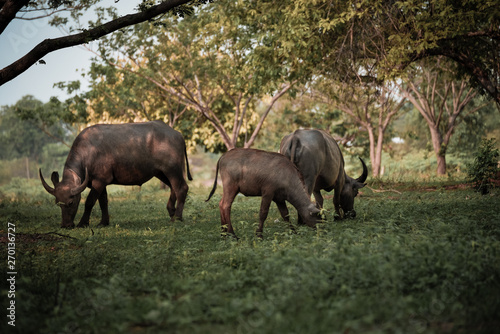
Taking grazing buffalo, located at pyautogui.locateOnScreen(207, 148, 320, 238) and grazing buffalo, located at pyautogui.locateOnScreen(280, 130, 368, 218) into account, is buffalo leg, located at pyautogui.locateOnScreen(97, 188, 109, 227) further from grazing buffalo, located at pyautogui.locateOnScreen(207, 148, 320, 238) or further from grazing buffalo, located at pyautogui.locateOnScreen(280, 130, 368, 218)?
grazing buffalo, located at pyautogui.locateOnScreen(280, 130, 368, 218)

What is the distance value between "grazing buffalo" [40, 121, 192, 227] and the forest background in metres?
2.65

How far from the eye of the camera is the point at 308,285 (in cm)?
497

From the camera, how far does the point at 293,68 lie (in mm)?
17359

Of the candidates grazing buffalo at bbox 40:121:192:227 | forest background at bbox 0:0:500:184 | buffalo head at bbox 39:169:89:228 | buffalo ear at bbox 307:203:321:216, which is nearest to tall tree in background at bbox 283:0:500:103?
forest background at bbox 0:0:500:184

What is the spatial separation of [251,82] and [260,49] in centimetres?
140

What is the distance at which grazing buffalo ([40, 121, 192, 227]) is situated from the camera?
11578mm

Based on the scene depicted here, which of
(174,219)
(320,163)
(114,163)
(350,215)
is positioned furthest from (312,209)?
(114,163)

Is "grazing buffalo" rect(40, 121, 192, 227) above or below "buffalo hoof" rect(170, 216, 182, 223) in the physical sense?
above

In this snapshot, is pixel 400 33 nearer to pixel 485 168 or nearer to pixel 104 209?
pixel 485 168

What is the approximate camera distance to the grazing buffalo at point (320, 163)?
34.5 ft

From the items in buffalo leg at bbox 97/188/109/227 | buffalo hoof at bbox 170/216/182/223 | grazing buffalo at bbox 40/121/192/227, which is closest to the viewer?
grazing buffalo at bbox 40/121/192/227

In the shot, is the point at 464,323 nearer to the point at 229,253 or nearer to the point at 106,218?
the point at 229,253

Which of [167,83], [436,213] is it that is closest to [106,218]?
[436,213]

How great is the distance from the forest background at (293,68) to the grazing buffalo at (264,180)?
345 centimetres
